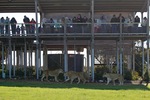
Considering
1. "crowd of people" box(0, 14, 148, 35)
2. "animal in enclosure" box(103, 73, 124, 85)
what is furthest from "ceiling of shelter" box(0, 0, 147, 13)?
"animal in enclosure" box(103, 73, 124, 85)

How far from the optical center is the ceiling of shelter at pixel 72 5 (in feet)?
107

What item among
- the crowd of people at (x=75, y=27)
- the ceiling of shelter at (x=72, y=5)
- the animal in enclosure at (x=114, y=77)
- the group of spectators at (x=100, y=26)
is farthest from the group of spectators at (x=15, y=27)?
the animal in enclosure at (x=114, y=77)

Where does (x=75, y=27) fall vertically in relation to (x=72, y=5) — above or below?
below

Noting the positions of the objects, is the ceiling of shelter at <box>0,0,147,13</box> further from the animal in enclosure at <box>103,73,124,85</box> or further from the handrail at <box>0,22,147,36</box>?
the animal in enclosure at <box>103,73,124,85</box>

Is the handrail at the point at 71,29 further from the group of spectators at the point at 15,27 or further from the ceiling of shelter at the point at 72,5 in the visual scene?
the ceiling of shelter at the point at 72,5

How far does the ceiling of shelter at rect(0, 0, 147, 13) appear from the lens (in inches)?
1278

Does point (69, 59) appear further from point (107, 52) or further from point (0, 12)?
point (0, 12)

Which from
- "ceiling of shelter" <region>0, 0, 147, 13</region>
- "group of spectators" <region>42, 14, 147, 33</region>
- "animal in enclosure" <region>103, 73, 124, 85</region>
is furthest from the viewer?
"ceiling of shelter" <region>0, 0, 147, 13</region>

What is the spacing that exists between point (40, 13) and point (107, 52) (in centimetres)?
737

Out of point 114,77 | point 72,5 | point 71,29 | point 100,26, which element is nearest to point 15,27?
point 71,29

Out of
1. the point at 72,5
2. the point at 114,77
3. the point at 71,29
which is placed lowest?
the point at 114,77

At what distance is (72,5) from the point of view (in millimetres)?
33375

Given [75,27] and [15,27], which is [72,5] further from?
[15,27]

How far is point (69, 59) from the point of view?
34.4 metres
